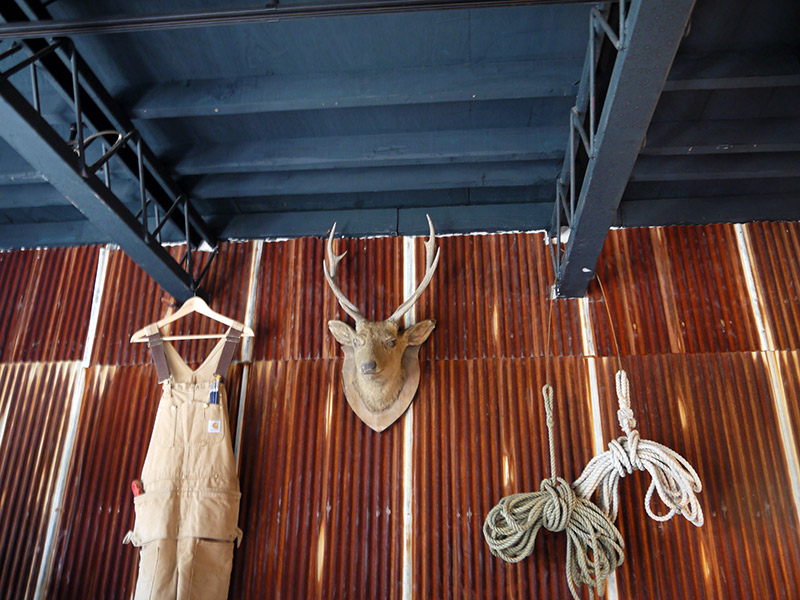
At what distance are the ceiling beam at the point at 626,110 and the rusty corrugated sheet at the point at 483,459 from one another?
1.02 m

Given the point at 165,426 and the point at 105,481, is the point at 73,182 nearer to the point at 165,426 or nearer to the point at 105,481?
the point at 165,426

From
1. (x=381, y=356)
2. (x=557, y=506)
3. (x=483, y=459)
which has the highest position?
(x=381, y=356)

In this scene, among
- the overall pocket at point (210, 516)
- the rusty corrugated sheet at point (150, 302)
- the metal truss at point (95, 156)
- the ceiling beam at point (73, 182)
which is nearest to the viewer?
the ceiling beam at point (73, 182)

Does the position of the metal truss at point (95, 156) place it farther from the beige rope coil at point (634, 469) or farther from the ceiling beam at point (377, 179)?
the beige rope coil at point (634, 469)

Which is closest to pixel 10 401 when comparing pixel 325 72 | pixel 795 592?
pixel 325 72

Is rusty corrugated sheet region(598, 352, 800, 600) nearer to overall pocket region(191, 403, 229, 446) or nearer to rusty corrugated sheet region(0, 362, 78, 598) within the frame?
overall pocket region(191, 403, 229, 446)

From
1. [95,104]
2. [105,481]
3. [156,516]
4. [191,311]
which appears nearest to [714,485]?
[156,516]

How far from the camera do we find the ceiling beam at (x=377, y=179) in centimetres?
476

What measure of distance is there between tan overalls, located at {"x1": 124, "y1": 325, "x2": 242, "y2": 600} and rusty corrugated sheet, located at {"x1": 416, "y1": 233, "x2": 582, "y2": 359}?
5.31ft

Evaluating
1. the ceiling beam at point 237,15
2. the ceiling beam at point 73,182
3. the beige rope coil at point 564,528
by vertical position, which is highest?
the ceiling beam at point 237,15

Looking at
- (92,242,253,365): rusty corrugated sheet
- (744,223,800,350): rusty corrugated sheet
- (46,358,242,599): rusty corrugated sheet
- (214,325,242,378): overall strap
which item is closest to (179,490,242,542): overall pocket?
(46,358,242,599): rusty corrugated sheet

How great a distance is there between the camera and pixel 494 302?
4789mm

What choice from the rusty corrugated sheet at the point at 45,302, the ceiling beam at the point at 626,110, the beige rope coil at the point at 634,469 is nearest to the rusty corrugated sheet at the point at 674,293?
the ceiling beam at the point at 626,110

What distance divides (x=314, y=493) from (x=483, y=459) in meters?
1.19
